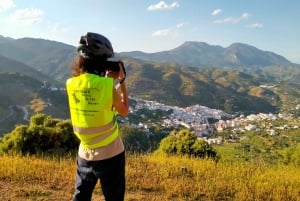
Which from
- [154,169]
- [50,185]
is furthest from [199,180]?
[50,185]

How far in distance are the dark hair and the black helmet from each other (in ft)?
0.12

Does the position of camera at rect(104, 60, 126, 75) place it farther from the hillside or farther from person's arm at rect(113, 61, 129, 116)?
the hillside

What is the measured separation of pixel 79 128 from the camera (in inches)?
129

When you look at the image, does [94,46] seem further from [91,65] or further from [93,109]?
[93,109]

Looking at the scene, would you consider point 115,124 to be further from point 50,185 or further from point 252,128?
point 252,128

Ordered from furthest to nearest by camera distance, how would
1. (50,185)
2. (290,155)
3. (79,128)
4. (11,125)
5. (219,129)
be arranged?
(219,129) → (11,125) → (290,155) → (50,185) → (79,128)

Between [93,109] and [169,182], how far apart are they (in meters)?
3.41

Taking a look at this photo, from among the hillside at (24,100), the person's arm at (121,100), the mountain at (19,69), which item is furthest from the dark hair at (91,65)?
the mountain at (19,69)

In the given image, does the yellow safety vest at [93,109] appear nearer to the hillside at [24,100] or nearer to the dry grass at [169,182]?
the dry grass at [169,182]

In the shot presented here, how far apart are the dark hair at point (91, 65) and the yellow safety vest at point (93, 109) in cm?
5

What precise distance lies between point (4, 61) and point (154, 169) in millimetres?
189442

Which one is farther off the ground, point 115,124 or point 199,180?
point 115,124

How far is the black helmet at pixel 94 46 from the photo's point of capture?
3152 millimetres

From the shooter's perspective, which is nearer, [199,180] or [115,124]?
[115,124]
